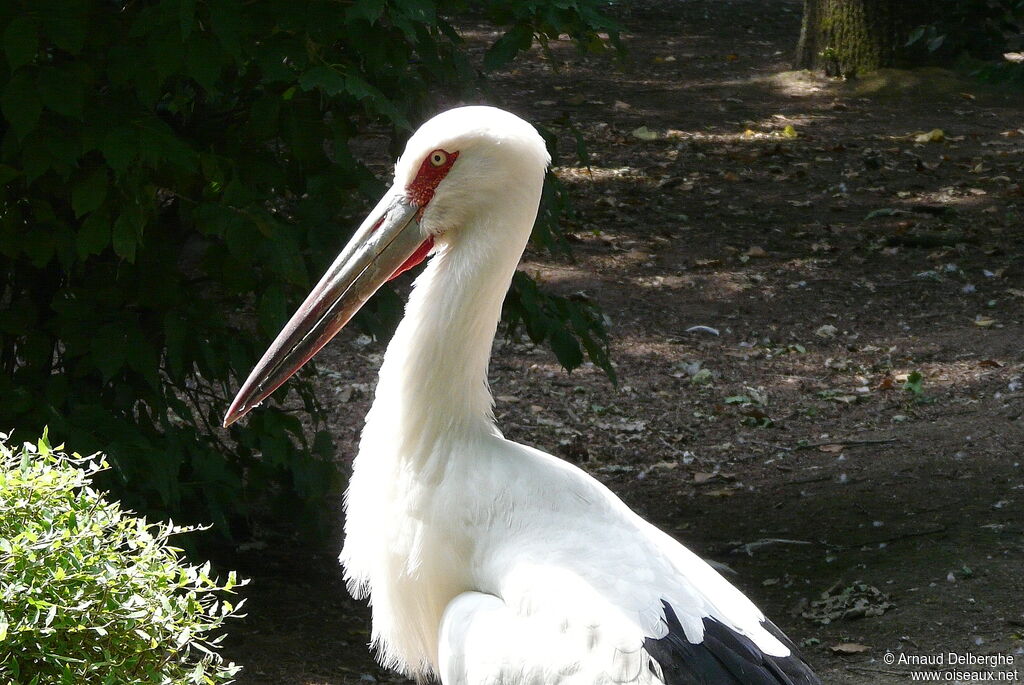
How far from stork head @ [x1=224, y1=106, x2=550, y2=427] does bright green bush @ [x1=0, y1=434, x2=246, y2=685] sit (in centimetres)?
79

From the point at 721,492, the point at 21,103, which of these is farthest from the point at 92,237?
the point at 721,492

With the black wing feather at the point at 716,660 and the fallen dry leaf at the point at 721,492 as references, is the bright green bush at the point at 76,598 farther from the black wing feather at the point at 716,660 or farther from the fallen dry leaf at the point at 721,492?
the fallen dry leaf at the point at 721,492

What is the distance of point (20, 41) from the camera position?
3082mm

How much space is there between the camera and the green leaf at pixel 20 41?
10.0ft

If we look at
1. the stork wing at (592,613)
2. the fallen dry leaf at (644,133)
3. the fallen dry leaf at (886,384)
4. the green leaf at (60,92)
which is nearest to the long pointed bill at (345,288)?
the stork wing at (592,613)

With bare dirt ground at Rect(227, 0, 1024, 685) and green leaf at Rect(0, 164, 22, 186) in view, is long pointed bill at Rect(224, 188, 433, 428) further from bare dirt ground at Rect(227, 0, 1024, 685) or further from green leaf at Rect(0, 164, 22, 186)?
bare dirt ground at Rect(227, 0, 1024, 685)

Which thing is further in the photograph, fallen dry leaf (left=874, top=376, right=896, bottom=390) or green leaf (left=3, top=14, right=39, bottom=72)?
fallen dry leaf (left=874, top=376, right=896, bottom=390)

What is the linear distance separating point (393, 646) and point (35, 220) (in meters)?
1.74

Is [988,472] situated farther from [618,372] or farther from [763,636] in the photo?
[763,636]

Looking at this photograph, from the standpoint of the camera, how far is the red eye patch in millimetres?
2820

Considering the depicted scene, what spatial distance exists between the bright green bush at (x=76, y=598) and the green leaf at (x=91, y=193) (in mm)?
1300

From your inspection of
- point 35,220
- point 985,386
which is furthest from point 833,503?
point 35,220

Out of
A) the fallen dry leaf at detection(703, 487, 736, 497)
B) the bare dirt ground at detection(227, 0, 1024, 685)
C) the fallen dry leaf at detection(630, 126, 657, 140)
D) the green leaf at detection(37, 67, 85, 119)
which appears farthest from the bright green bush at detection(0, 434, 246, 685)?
the fallen dry leaf at detection(630, 126, 657, 140)

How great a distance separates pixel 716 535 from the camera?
15.9 feet
